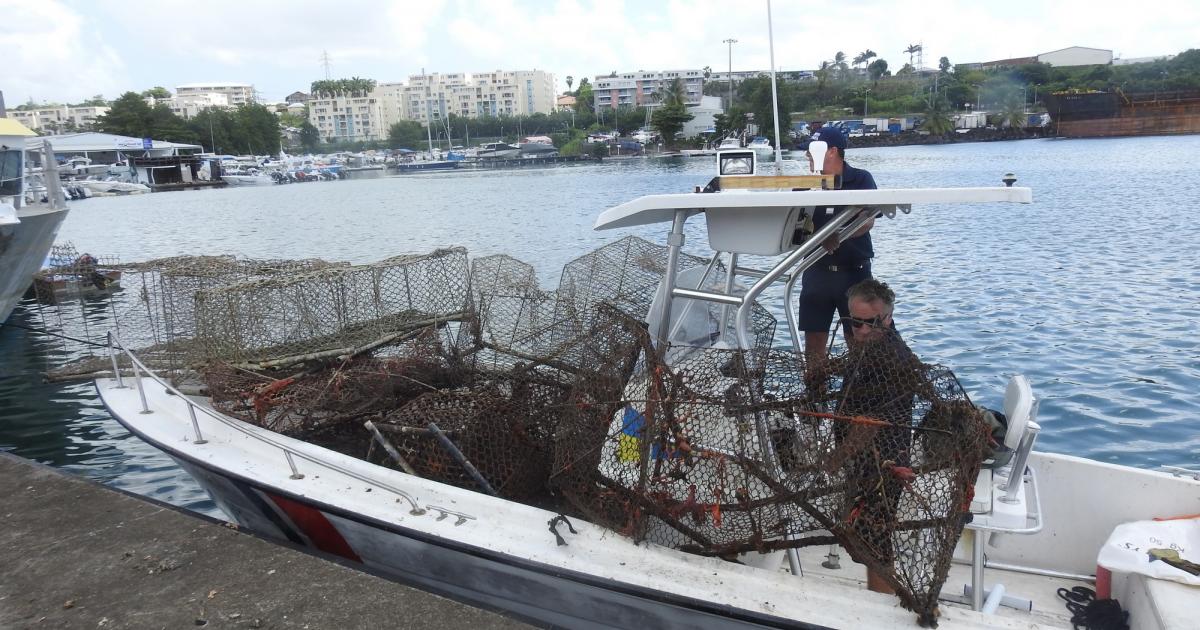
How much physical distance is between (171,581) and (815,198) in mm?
3666

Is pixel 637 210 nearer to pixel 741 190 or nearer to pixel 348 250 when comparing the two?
pixel 741 190

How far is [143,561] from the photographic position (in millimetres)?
4035

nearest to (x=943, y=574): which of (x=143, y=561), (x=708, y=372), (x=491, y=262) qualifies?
(x=708, y=372)

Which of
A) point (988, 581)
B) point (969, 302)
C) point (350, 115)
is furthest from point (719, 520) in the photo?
point (350, 115)

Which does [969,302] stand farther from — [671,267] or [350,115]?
[350,115]

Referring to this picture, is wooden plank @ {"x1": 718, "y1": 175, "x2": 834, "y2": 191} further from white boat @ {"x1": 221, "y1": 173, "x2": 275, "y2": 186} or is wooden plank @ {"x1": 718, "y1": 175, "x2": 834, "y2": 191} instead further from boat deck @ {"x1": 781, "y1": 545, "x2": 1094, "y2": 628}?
white boat @ {"x1": 221, "y1": 173, "x2": 275, "y2": 186}

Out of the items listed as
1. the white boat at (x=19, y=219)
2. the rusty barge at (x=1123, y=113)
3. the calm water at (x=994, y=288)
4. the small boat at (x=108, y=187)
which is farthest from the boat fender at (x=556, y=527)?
the rusty barge at (x=1123, y=113)

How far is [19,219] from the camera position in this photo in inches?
546

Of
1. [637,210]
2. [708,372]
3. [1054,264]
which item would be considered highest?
[637,210]

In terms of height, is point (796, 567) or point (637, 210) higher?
point (637, 210)

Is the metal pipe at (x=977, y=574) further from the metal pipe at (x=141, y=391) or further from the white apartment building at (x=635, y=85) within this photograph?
the white apartment building at (x=635, y=85)

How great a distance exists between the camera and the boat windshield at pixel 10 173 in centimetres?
1466

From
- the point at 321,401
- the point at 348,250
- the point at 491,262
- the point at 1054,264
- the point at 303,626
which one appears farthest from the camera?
the point at 348,250

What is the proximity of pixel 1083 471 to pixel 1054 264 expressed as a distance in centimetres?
1366
